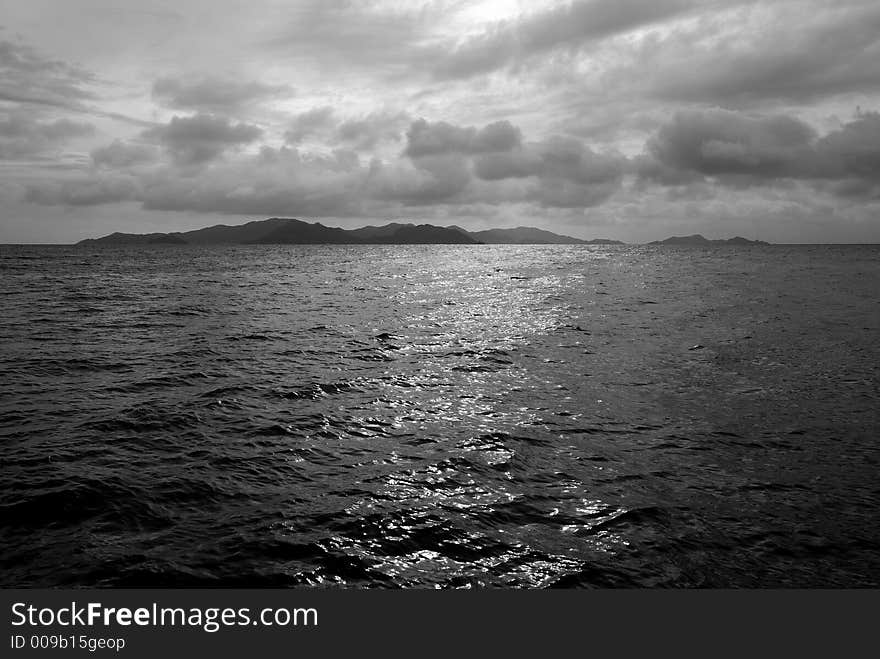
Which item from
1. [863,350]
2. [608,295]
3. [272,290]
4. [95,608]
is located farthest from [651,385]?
[272,290]

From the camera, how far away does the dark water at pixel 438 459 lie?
924 centimetres

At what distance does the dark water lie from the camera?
9242 millimetres

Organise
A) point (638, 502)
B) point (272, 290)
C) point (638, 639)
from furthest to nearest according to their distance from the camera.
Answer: point (272, 290) < point (638, 502) < point (638, 639)

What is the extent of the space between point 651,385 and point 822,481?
866 centimetres

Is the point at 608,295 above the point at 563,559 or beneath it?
above

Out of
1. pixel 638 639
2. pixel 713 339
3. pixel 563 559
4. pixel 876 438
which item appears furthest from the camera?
pixel 713 339

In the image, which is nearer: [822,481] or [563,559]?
[563,559]

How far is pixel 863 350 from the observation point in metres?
26.7

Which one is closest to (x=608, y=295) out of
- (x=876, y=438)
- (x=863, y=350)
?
(x=863, y=350)

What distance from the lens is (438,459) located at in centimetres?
1384

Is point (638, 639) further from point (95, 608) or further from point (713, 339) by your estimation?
point (713, 339)

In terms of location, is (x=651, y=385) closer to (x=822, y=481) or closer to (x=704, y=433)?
(x=704, y=433)

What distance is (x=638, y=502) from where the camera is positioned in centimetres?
1155

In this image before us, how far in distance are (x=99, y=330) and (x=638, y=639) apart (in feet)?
115
